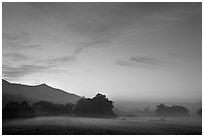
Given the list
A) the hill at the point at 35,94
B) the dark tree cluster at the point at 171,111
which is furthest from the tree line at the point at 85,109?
the hill at the point at 35,94

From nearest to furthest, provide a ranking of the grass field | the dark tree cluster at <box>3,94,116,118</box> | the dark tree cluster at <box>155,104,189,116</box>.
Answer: the grass field → the dark tree cluster at <box>3,94,116,118</box> → the dark tree cluster at <box>155,104,189,116</box>

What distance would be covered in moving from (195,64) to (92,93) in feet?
8.02

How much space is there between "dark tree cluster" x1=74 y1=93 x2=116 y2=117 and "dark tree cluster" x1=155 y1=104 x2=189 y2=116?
1031 millimetres

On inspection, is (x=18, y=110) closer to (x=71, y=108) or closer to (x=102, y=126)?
(x=71, y=108)

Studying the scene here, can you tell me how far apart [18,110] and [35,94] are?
494 mm

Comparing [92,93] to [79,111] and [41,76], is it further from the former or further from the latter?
[41,76]

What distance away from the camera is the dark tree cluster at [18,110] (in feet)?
19.5

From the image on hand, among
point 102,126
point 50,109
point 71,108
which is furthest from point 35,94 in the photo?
point 102,126

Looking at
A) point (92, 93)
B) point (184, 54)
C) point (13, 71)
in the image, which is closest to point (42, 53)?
point (13, 71)

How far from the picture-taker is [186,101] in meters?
6.29

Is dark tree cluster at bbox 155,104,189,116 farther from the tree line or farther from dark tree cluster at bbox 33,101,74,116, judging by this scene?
dark tree cluster at bbox 33,101,74,116

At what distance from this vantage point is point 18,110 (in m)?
6.02

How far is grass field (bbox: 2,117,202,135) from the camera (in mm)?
5871

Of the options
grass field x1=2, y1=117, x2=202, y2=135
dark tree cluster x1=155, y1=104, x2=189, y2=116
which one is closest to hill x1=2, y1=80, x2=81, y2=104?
grass field x1=2, y1=117, x2=202, y2=135
